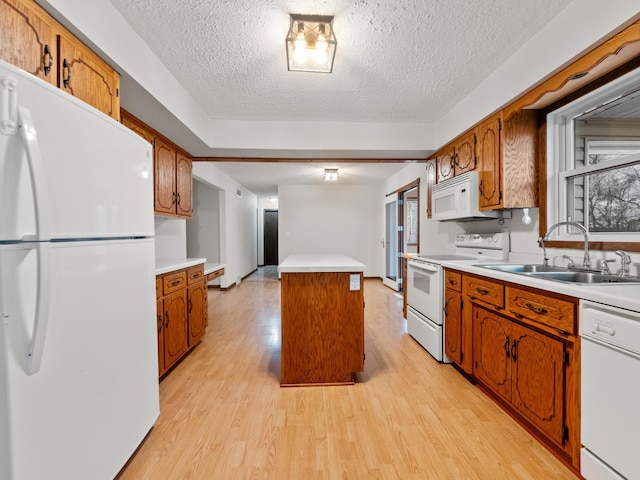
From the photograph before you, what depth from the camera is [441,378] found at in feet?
7.36

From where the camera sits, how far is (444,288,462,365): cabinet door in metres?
2.23

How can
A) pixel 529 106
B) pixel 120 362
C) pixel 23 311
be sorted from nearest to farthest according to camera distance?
pixel 23 311, pixel 120 362, pixel 529 106

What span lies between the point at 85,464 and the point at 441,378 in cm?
221

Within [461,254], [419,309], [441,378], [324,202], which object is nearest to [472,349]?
[441,378]

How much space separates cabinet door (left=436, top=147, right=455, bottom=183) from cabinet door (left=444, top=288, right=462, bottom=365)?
130cm

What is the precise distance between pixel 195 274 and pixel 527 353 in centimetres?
269

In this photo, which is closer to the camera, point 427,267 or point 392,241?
point 427,267

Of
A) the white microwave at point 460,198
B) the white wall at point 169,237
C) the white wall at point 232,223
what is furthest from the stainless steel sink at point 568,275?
the white wall at point 232,223

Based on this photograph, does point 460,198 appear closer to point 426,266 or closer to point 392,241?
point 426,266

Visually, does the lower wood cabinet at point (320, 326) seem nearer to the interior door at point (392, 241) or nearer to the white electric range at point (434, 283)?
the white electric range at point (434, 283)

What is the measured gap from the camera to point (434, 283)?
2541 mm

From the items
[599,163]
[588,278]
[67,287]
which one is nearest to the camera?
[67,287]

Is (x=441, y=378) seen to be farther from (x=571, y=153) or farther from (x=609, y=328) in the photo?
(x=571, y=153)

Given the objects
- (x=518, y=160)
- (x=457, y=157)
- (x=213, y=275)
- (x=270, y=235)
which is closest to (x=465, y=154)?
(x=457, y=157)
